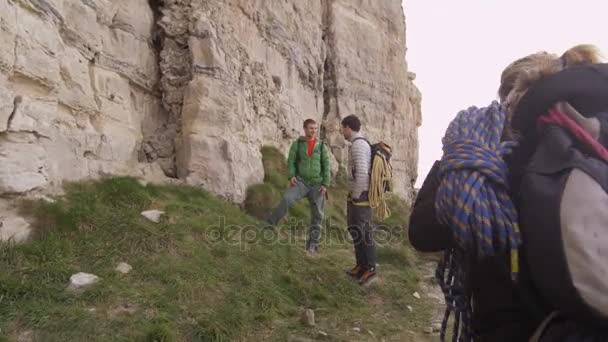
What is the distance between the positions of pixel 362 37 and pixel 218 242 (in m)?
11.9

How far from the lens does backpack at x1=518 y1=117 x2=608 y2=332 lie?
1.17 m

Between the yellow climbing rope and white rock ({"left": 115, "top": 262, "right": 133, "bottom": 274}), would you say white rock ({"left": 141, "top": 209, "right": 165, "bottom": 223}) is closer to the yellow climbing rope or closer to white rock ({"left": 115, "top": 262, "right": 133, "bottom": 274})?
white rock ({"left": 115, "top": 262, "right": 133, "bottom": 274})

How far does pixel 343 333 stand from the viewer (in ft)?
12.5

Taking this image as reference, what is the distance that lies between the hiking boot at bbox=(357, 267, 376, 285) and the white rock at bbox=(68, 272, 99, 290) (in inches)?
119

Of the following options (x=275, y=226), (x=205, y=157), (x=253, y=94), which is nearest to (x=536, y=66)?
(x=275, y=226)

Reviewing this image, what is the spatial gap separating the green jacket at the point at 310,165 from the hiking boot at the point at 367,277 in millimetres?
1521

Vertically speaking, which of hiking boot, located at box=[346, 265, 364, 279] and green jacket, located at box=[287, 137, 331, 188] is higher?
green jacket, located at box=[287, 137, 331, 188]

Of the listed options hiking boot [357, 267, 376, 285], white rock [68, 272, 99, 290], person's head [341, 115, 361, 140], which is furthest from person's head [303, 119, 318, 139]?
white rock [68, 272, 99, 290]

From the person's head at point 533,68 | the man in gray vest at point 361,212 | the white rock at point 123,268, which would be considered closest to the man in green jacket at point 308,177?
the man in gray vest at point 361,212

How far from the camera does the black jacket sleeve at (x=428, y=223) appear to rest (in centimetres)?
170

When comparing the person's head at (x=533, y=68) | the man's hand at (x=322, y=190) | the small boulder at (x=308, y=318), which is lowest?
the small boulder at (x=308, y=318)

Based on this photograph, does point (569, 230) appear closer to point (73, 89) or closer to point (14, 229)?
point (14, 229)

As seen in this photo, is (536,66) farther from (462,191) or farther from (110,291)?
(110,291)

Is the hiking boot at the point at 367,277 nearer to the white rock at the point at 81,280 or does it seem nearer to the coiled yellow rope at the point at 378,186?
the coiled yellow rope at the point at 378,186
